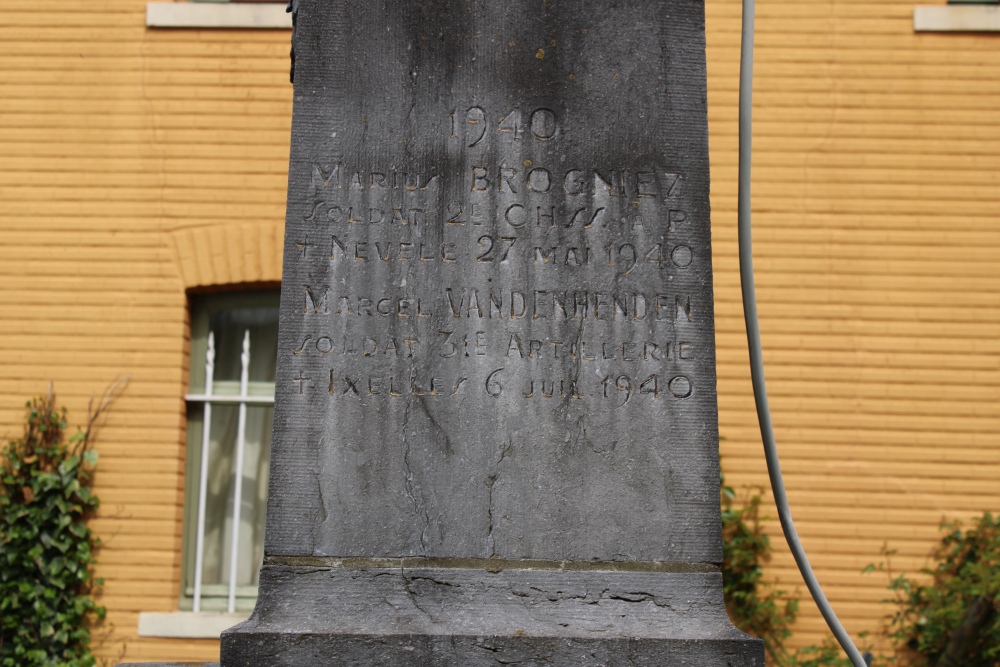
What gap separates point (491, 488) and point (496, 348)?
1.10 ft

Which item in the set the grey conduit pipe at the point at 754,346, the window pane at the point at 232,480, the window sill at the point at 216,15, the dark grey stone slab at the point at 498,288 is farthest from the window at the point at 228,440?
the grey conduit pipe at the point at 754,346

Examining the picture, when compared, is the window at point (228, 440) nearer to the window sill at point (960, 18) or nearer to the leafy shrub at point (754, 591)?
the leafy shrub at point (754, 591)

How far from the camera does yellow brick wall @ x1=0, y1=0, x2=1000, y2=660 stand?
651 centimetres

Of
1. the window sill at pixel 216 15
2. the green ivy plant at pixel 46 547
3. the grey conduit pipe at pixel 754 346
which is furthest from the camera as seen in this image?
the window sill at pixel 216 15

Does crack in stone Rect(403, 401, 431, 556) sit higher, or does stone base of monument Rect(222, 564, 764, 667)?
crack in stone Rect(403, 401, 431, 556)

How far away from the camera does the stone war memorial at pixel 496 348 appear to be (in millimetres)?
Answer: 2637

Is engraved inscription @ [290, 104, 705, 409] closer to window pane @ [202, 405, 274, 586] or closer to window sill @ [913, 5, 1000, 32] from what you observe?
window pane @ [202, 405, 274, 586]

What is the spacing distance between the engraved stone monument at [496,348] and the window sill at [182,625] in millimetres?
3994

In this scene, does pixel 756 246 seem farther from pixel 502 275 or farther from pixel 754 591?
pixel 502 275

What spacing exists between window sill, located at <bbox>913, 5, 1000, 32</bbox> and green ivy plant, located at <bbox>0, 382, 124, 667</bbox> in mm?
5449

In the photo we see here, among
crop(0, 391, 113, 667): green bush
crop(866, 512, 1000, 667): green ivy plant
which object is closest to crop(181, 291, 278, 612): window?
crop(0, 391, 113, 667): green bush

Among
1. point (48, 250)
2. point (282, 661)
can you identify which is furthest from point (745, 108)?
point (48, 250)

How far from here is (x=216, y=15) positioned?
6910 millimetres

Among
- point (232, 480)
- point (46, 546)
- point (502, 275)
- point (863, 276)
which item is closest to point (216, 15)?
point (232, 480)
